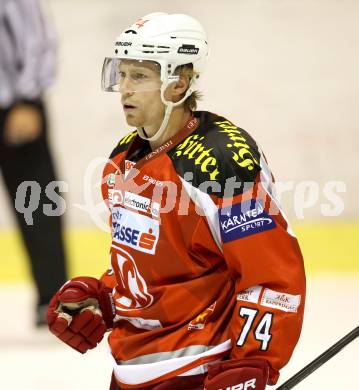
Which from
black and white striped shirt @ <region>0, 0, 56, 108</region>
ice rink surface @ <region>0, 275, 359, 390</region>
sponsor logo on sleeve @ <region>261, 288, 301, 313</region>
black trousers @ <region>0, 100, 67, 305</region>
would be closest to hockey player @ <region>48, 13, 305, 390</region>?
sponsor logo on sleeve @ <region>261, 288, 301, 313</region>

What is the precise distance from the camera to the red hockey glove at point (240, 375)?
1.78 meters

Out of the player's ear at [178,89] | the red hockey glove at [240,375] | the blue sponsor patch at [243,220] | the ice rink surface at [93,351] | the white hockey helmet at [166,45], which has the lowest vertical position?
the ice rink surface at [93,351]

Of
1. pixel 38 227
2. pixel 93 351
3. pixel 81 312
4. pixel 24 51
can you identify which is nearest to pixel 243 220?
pixel 81 312

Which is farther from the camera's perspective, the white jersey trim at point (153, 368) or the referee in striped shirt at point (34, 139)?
the referee in striped shirt at point (34, 139)

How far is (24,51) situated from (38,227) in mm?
748

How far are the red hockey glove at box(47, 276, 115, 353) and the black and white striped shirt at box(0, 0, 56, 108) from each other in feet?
6.92

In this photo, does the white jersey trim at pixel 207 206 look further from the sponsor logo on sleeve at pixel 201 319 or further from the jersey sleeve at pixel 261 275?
the sponsor logo on sleeve at pixel 201 319

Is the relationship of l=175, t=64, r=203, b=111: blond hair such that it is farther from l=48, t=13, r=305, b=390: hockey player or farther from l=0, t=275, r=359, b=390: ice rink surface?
l=0, t=275, r=359, b=390: ice rink surface

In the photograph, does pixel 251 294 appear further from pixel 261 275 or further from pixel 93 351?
pixel 93 351

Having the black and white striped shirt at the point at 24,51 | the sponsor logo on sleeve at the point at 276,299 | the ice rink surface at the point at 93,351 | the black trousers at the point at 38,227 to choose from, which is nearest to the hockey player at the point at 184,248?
the sponsor logo on sleeve at the point at 276,299

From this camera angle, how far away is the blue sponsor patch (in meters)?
1.79

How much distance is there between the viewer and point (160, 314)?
1927mm

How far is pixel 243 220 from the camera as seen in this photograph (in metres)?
1.79

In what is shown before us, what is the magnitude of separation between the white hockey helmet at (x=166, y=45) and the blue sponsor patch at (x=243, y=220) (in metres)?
0.24
